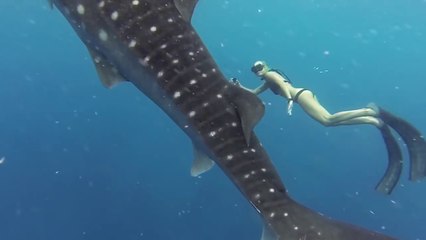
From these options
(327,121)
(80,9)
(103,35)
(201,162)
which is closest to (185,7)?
(103,35)

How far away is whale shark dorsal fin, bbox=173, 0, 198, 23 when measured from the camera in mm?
4926

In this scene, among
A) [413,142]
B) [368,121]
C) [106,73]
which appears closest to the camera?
[106,73]

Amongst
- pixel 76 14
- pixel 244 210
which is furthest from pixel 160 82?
pixel 244 210

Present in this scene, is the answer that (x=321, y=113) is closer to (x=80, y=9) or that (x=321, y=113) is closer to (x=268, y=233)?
(x=268, y=233)

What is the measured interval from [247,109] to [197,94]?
471mm

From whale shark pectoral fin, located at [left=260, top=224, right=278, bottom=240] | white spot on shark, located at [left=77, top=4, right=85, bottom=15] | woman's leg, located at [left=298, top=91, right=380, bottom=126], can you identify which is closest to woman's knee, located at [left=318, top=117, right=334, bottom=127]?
woman's leg, located at [left=298, top=91, right=380, bottom=126]

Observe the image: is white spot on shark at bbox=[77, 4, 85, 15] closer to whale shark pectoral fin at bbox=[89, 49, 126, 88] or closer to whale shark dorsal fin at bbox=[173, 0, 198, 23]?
whale shark pectoral fin at bbox=[89, 49, 126, 88]

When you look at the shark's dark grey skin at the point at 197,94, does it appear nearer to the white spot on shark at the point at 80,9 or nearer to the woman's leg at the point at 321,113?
the white spot on shark at the point at 80,9

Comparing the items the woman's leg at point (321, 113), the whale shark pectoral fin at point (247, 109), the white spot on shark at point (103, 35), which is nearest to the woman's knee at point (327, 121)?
the woman's leg at point (321, 113)

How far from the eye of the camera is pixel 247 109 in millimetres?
4633

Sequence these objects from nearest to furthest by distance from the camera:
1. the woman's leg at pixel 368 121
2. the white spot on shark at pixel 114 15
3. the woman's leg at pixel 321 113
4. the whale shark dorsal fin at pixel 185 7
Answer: the white spot on shark at pixel 114 15 < the whale shark dorsal fin at pixel 185 7 < the woman's leg at pixel 368 121 < the woman's leg at pixel 321 113

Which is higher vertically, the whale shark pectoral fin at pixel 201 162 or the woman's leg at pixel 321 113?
the whale shark pectoral fin at pixel 201 162

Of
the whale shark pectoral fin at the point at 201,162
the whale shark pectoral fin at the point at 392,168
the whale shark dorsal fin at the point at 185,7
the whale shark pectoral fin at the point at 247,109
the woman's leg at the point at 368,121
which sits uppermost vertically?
the whale shark dorsal fin at the point at 185,7

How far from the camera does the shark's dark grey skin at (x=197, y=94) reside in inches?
185
